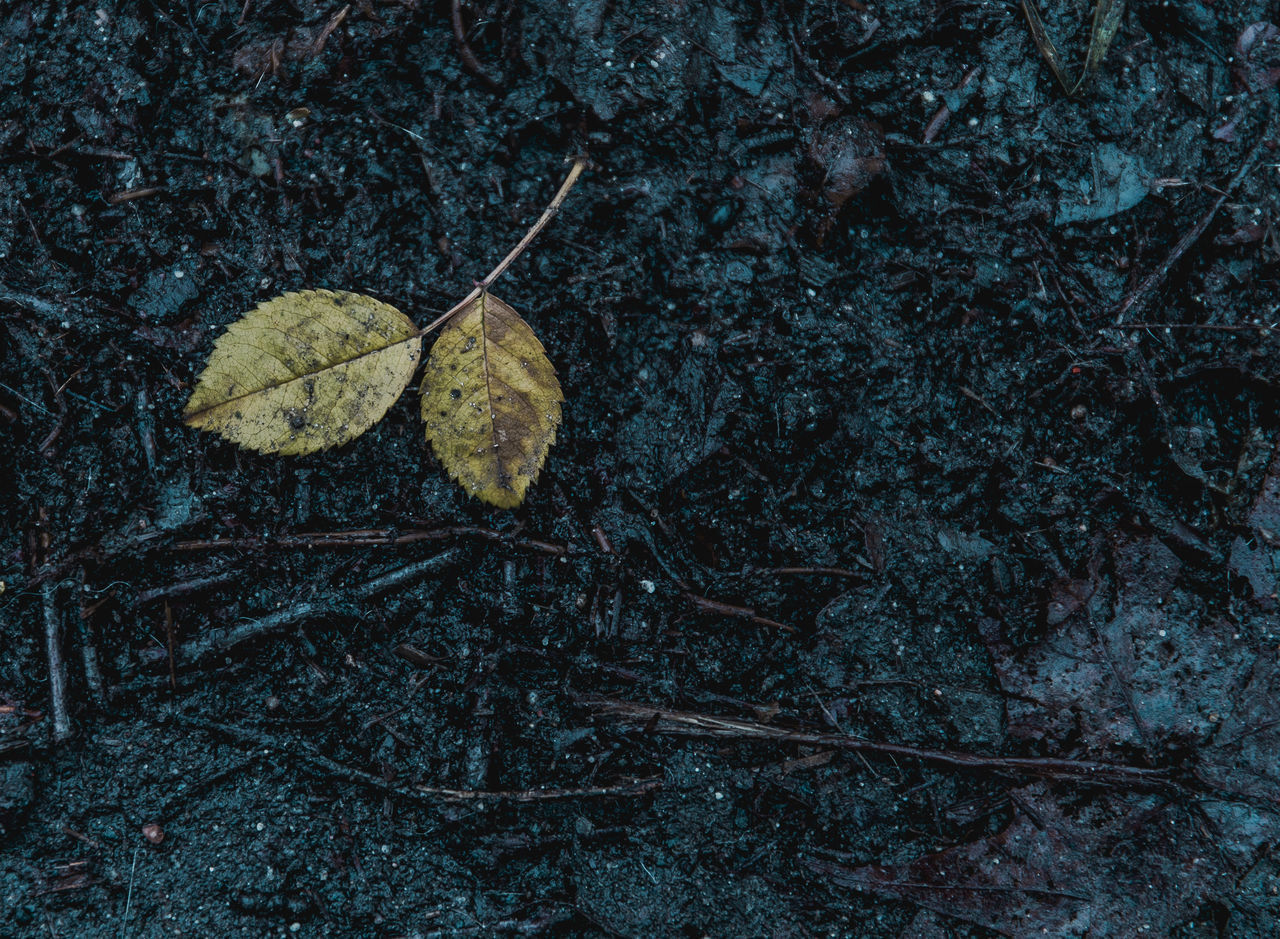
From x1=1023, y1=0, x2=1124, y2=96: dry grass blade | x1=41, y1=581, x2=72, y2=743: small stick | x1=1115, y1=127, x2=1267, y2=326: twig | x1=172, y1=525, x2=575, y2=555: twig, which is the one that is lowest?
x1=41, y1=581, x2=72, y2=743: small stick

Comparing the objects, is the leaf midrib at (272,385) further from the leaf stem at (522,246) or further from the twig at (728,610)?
the twig at (728,610)

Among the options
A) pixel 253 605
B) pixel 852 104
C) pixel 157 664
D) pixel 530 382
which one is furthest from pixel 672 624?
pixel 852 104

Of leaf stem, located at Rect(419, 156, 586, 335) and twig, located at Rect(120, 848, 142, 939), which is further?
leaf stem, located at Rect(419, 156, 586, 335)

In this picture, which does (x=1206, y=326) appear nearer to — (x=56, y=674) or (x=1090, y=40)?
(x=1090, y=40)

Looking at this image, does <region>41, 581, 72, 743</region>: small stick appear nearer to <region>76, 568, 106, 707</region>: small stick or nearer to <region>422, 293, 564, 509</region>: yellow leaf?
<region>76, 568, 106, 707</region>: small stick

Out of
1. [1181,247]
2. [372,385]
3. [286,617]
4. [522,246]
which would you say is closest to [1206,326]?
[1181,247]

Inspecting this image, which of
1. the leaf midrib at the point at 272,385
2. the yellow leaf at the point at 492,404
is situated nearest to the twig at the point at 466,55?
the yellow leaf at the point at 492,404

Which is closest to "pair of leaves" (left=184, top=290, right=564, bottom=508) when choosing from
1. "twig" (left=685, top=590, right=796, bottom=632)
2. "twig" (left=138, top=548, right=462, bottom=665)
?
"twig" (left=138, top=548, right=462, bottom=665)
